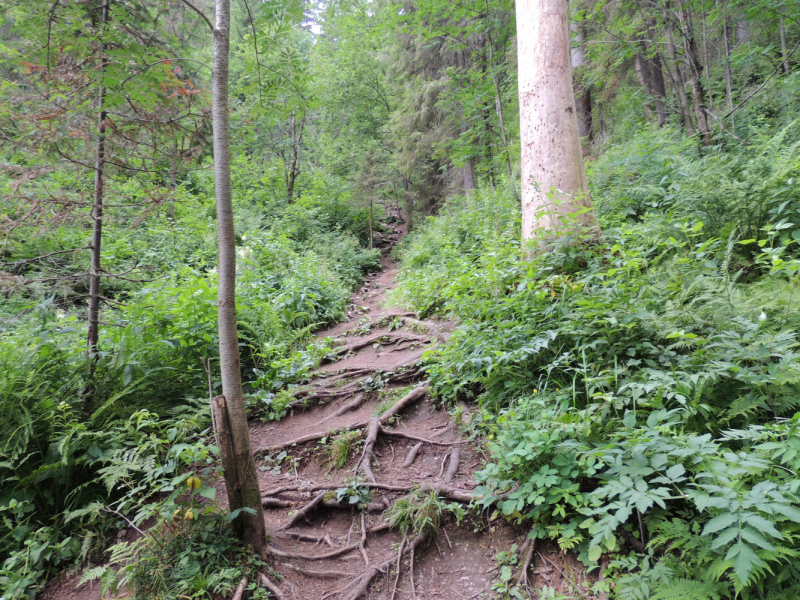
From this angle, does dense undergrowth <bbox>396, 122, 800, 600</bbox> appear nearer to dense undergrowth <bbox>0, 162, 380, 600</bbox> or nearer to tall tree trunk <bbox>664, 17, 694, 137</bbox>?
tall tree trunk <bbox>664, 17, 694, 137</bbox>

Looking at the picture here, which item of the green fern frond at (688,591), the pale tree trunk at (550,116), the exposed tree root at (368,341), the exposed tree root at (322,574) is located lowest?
the exposed tree root at (322,574)

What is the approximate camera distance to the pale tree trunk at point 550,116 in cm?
461

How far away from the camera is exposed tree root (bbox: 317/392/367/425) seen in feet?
14.8

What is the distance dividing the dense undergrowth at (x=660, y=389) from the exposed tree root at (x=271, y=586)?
57.5 inches

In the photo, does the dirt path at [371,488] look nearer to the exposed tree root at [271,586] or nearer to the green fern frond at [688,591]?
the exposed tree root at [271,586]

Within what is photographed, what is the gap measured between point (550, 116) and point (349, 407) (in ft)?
14.2

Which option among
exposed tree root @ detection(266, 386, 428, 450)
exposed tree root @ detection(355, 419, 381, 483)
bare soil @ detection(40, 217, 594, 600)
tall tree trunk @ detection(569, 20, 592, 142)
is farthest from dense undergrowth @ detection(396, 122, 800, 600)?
tall tree trunk @ detection(569, 20, 592, 142)

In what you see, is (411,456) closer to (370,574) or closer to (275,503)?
(370,574)

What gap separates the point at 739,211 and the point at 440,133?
40.8 feet

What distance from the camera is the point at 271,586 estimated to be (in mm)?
2465

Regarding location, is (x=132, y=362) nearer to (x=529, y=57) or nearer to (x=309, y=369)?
(x=309, y=369)

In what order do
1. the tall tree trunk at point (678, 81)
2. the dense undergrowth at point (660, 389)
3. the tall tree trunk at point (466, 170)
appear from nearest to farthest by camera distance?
the dense undergrowth at point (660, 389) < the tall tree trunk at point (678, 81) < the tall tree trunk at point (466, 170)

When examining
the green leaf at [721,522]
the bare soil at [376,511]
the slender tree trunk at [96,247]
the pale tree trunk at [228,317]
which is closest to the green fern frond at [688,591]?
the green leaf at [721,522]

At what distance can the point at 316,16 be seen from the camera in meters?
2.95
